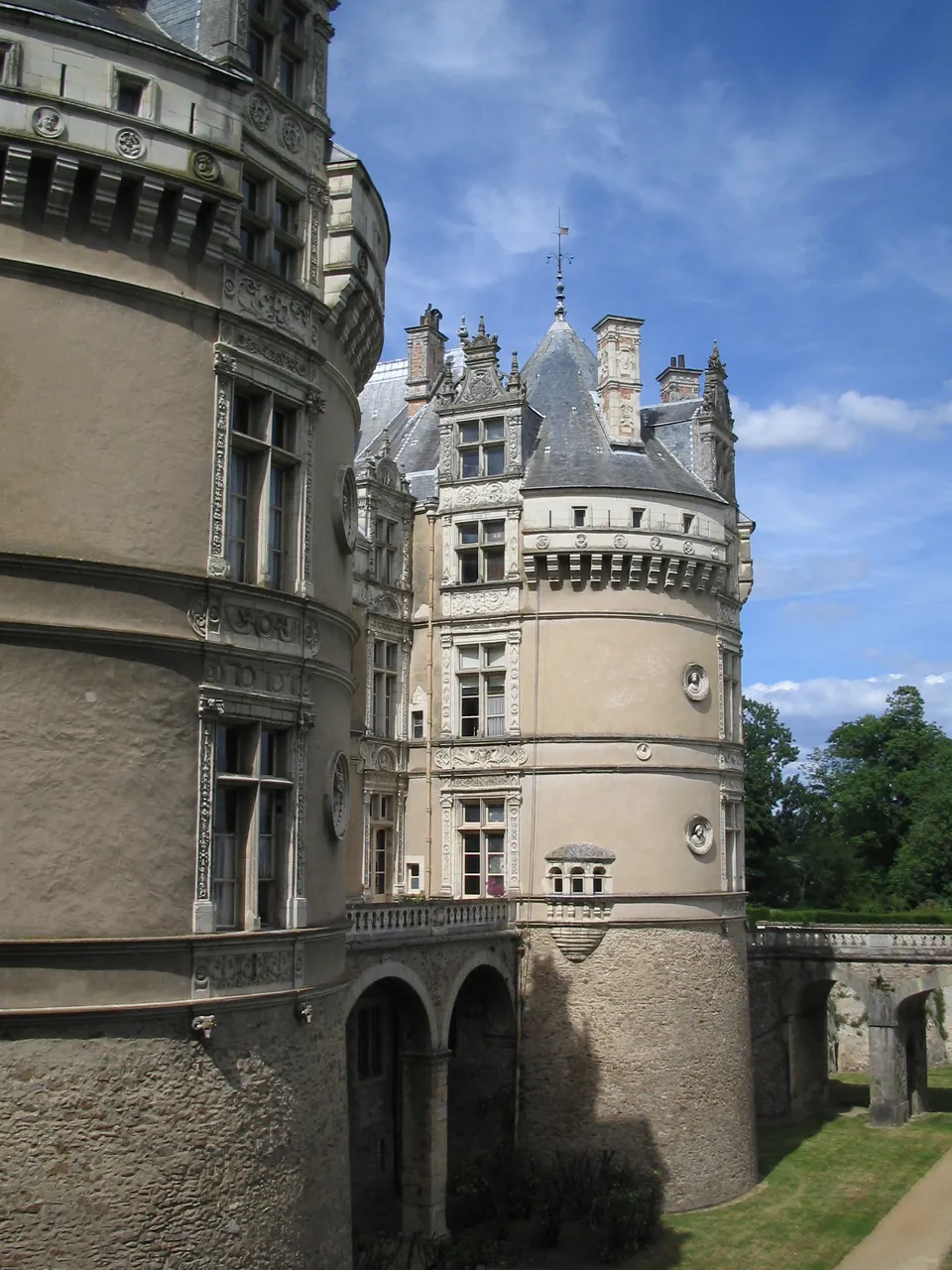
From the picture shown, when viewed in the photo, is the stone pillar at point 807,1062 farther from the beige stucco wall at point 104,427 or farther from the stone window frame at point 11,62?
the stone window frame at point 11,62

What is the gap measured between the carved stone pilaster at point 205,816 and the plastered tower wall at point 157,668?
29 millimetres

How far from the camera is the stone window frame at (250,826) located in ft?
42.7

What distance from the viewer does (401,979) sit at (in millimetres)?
25094

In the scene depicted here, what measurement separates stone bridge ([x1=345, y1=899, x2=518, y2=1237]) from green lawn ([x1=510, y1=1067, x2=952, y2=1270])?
313 centimetres

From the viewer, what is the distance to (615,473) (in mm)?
31828

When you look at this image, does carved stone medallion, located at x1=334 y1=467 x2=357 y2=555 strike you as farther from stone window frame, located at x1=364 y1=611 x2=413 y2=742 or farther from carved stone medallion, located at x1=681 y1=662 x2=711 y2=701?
carved stone medallion, located at x1=681 y1=662 x2=711 y2=701

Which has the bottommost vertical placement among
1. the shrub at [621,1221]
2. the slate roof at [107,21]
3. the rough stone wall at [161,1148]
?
the shrub at [621,1221]

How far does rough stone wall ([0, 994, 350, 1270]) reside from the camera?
11445mm

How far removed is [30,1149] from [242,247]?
30.4ft

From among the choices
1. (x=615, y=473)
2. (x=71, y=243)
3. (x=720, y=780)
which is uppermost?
(x=615, y=473)

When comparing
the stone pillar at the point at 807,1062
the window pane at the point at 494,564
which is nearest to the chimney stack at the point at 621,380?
the window pane at the point at 494,564

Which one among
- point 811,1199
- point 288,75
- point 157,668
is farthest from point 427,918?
point 288,75

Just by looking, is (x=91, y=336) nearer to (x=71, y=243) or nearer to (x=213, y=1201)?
(x=71, y=243)

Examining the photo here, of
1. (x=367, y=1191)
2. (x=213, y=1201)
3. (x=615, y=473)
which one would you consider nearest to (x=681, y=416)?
(x=615, y=473)
